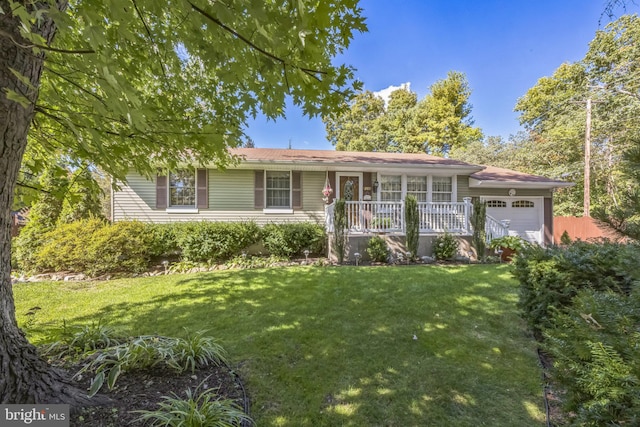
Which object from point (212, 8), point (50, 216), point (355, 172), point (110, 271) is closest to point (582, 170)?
point (355, 172)

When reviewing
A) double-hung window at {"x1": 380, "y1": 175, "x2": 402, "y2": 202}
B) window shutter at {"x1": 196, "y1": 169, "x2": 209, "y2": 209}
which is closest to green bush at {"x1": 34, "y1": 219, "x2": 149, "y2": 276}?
window shutter at {"x1": 196, "y1": 169, "x2": 209, "y2": 209}

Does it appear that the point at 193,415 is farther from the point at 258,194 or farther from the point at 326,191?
the point at 258,194

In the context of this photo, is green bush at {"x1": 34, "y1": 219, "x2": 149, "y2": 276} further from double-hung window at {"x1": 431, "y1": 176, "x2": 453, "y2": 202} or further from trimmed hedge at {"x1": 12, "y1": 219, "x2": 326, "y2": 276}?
double-hung window at {"x1": 431, "y1": 176, "x2": 453, "y2": 202}

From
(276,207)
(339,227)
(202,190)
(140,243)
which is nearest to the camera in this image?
(140,243)

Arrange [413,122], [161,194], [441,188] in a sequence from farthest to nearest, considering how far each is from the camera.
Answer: [413,122] < [441,188] < [161,194]

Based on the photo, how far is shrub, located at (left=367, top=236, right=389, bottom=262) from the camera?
27.9 feet

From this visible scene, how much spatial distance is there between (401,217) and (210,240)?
6.37 metres

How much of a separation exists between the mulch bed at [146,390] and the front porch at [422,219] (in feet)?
22.4

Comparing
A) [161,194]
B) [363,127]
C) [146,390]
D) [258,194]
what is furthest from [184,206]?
[363,127]

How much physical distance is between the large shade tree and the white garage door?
11423 mm

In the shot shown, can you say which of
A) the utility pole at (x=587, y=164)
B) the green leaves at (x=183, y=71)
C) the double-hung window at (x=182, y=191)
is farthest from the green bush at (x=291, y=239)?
the utility pole at (x=587, y=164)

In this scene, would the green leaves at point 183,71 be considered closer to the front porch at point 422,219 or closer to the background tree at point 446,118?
the front porch at point 422,219

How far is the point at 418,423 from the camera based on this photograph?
2.19 m

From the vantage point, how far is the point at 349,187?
10.9 meters
